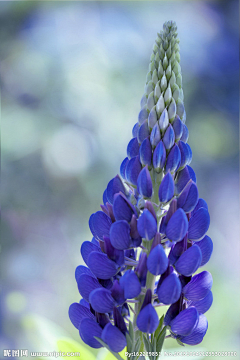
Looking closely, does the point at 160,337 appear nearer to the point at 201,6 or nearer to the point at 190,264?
the point at 190,264

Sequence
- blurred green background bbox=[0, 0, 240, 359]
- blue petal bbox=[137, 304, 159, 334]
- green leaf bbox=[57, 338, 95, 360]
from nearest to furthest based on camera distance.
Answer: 1. blue petal bbox=[137, 304, 159, 334]
2. green leaf bbox=[57, 338, 95, 360]
3. blurred green background bbox=[0, 0, 240, 359]

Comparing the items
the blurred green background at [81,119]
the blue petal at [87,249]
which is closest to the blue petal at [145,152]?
the blue petal at [87,249]

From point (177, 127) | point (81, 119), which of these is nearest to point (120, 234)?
point (177, 127)

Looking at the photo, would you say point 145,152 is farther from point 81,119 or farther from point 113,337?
point 81,119

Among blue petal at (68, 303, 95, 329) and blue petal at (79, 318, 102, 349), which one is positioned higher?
blue petal at (68, 303, 95, 329)

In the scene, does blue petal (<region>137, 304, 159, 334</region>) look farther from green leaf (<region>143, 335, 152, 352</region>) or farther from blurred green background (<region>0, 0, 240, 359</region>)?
blurred green background (<region>0, 0, 240, 359</region>)

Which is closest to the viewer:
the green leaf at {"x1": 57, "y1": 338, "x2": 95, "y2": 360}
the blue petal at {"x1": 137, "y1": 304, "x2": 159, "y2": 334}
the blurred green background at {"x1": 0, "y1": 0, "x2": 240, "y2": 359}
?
the blue petal at {"x1": 137, "y1": 304, "x2": 159, "y2": 334}

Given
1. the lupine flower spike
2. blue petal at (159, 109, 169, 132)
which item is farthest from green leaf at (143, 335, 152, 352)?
blue petal at (159, 109, 169, 132)

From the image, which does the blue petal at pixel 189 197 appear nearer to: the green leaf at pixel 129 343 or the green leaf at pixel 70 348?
the green leaf at pixel 129 343
